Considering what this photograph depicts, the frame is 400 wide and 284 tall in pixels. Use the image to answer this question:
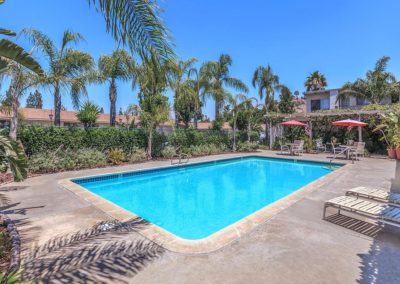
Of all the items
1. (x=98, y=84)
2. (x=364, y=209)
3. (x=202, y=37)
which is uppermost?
(x=202, y=37)

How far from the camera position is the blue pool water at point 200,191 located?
6.24 metres

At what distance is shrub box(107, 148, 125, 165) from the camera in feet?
40.1

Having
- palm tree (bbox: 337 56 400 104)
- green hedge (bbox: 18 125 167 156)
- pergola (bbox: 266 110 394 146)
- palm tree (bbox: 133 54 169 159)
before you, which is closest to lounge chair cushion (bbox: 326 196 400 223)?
palm tree (bbox: 133 54 169 159)

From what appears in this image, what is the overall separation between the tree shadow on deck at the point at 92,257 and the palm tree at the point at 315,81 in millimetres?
34277

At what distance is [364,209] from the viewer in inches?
167

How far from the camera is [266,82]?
2333 centimetres

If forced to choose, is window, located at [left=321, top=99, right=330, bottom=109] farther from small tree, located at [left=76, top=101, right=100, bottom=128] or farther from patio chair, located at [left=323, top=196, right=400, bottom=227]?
patio chair, located at [left=323, top=196, right=400, bottom=227]

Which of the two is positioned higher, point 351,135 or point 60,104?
point 60,104

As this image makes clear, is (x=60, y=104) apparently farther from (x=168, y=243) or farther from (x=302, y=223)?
(x=302, y=223)

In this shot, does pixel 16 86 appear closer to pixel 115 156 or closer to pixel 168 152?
pixel 115 156

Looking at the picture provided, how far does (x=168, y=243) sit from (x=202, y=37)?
43.5 ft

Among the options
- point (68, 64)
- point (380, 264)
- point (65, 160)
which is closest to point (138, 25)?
point (380, 264)

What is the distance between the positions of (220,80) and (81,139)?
12860 millimetres

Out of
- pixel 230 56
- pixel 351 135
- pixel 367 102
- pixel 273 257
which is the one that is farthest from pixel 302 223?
pixel 367 102
